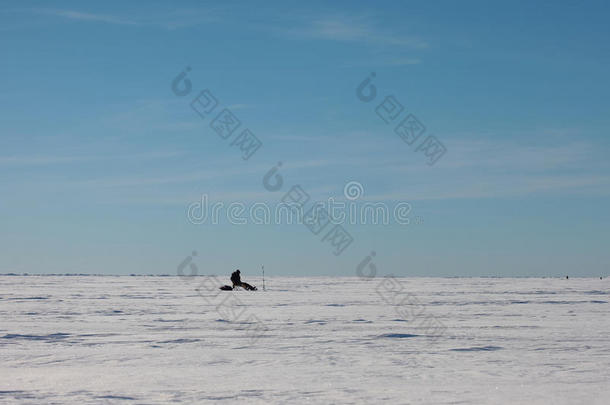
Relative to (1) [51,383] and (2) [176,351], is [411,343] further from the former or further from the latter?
(1) [51,383]

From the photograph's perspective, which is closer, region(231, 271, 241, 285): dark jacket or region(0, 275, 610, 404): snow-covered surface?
region(0, 275, 610, 404): snow-covered surface

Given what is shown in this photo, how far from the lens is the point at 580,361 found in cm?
1137

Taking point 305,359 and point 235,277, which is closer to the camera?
point 305,359

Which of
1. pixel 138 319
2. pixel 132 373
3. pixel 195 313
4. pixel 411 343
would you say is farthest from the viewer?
pixel 195 313

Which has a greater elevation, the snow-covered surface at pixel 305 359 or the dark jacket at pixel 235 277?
the dark jacket at pixel 235 277

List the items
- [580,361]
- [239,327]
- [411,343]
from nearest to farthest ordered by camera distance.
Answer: [580,361]
[411,343]
[239,327]

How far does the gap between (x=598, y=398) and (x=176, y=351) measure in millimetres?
7501

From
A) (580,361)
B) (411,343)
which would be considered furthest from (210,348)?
(580,361)

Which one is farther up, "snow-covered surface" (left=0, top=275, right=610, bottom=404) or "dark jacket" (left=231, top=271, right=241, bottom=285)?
"dark jacket" (left=231, top=271, right=241, bottom=285)

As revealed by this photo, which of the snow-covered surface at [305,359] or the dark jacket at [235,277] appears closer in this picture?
the snow-covered surface at [305,359]

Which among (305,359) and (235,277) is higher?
(235,277)

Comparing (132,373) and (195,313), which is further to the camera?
(195,313)

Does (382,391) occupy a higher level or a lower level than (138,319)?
lower

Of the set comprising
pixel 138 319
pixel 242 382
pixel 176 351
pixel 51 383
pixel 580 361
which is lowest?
pixel 580 361
